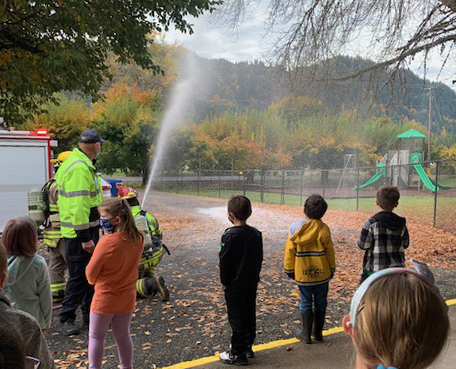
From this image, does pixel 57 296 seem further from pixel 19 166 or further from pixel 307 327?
pixel 19 166

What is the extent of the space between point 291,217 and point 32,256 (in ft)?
44.6

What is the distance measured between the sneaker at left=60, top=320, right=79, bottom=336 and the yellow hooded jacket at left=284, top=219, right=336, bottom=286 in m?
2.17

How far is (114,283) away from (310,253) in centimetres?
170

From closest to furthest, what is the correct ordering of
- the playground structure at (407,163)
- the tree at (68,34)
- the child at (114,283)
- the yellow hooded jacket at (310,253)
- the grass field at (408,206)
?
the child at (114,283) < the yellow hooded jacket at (310,253) < the tree at (68,34) < the grass field at (408,206) < the playground structure at (407,163)

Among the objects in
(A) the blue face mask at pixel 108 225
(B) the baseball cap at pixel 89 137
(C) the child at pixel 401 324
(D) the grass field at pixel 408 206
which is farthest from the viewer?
(D) the grass field at pixel 408 206

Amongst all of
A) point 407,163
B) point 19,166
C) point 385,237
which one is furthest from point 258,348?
point 407,163

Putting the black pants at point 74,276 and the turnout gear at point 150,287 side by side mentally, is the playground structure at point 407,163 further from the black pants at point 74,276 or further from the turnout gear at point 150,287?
the black pants at point 74,276

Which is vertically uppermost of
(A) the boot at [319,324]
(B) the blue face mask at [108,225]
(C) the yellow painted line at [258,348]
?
(B) the blue face mask at [108,225]

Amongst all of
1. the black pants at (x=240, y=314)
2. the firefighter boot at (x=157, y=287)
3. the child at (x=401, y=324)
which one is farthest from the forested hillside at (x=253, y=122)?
the child at (x=401, y=324)

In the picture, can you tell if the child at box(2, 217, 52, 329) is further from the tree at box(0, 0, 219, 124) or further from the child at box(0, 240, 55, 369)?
the tree at box(0, 0, 219, 124)

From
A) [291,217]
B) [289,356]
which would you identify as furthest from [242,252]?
[291,217]

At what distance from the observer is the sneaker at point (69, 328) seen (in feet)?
13.3

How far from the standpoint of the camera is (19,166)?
811 cm

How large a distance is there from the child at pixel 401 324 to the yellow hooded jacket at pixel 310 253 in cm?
254
